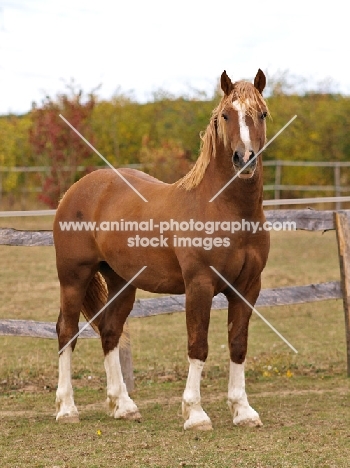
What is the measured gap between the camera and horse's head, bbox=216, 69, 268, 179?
14.9 feet

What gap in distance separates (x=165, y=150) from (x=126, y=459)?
2013 centimetres

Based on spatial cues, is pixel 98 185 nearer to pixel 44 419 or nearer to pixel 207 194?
pixel 207 194

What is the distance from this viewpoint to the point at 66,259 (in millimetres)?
5711

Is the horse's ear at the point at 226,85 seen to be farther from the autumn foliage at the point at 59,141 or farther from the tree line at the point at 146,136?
the autumn foliage at the point at 59,141

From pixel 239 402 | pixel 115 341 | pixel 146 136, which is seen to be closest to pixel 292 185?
pixel 146 136

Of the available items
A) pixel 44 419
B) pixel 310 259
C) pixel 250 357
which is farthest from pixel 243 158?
pixel 310 259

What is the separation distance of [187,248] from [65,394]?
58.9 inches

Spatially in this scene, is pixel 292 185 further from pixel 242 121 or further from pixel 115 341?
pixel 242 121

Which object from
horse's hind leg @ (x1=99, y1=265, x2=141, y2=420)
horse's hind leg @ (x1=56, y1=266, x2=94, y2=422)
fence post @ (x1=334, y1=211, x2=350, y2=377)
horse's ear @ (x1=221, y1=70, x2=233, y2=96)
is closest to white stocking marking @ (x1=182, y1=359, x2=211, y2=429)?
horse's hind leg @ (x1=99, y1=265, x2=141, y2=420)

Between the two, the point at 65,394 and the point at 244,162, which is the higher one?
the point at 244,162

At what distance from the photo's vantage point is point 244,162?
4.48 meters

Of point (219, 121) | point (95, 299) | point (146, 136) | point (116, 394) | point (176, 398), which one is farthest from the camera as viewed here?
point (146, 136)

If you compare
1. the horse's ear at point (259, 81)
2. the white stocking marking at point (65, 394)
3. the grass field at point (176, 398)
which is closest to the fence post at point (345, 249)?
the grass field at point (176, 398)

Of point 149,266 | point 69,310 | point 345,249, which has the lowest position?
point 69,310
